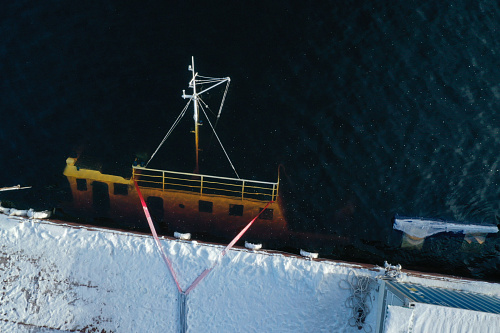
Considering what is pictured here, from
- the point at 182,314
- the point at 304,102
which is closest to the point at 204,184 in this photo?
the point at 182,314

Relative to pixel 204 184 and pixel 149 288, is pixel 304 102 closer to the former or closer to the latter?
pixel 204 184

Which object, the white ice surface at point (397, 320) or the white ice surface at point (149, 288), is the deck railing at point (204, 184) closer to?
the white ice surface at point (149, 288)

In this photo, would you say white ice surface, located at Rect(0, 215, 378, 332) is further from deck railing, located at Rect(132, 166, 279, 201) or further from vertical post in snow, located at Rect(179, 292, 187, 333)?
deck railing, located at Rect(132, 166, 279, 201)

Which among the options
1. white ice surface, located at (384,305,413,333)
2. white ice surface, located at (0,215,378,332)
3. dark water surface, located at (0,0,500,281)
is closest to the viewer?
white ice surface, located at (384,305,413,333)

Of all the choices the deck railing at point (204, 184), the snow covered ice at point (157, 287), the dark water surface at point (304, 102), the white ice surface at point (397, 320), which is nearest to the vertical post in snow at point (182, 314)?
the snow covered ice at point (157, 287)

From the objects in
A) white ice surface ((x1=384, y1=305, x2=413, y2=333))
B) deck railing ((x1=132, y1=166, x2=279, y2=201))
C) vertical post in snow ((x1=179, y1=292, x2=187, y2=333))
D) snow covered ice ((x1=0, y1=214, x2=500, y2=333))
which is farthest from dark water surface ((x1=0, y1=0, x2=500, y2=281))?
vertical post in snow ((x1=179, y1=292, x2=187, y2=333))

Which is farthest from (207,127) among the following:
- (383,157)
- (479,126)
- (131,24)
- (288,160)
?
(479,126)

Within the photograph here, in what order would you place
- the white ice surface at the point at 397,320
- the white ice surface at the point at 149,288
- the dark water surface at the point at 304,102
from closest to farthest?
the white ice surface at the point at 397,320, the white ice surface at the point at 149,288, the dark water surface at the point at 304,102
